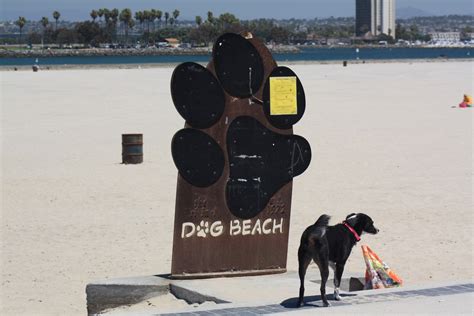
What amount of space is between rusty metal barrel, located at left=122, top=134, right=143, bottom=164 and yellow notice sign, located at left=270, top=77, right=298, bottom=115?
8.88 m

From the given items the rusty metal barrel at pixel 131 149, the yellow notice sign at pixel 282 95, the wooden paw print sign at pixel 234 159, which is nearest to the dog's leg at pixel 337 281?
the wooden paw print sign at pixel 234 159

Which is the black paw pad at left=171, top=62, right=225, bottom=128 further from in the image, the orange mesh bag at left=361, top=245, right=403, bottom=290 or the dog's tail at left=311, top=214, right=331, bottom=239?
the orange mesh bag at left=361, top=245, right=403, bottom=290

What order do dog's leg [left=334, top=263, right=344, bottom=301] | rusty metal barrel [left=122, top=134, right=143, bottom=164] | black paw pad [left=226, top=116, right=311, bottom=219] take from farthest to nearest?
rusty metal barrel [left=122, top=134, right=143, bottom=164], black paw pad [left=226, top=116, right=311, bottom=219], dog's leg [left=334, top=263, right=344, bottom=301]

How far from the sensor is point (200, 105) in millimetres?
8320

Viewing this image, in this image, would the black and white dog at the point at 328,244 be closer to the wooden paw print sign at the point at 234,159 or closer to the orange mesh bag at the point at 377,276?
the orange mesh bag at the point at 377,276

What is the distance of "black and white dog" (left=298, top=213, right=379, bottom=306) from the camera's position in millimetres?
7188

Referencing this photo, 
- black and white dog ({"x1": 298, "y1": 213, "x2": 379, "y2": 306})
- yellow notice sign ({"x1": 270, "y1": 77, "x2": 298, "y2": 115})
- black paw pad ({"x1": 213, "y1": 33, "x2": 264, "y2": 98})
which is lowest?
black and white dog ({"x1": 298, "y1": 213, "x2": 379, "y2": 306})

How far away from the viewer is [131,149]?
17250mm

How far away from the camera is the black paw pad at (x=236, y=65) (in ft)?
27.5

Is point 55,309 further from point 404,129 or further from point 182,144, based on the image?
point 404,129

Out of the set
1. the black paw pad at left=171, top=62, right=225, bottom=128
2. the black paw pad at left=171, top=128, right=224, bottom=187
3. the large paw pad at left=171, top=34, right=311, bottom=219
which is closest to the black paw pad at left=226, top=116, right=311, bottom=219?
the large paw pad at left=171, top=34, right=311, bottom=219

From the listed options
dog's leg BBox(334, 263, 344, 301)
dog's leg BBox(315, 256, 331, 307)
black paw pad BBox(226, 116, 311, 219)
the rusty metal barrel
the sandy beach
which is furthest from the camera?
the rusty metal barrel

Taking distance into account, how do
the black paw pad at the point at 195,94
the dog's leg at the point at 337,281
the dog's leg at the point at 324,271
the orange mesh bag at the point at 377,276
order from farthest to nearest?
the black paw pad at the point at 195,94 < the orange mesh bag at the point at 377,276 < the dog's leg at the point at 337,281 < the dog's leg at the point at 324,271

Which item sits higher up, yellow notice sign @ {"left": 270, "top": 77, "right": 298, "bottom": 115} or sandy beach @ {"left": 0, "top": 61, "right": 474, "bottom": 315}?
yellow notice sign @ {"left": 270, "top": 77, "right": 298, "bottom": 115}
